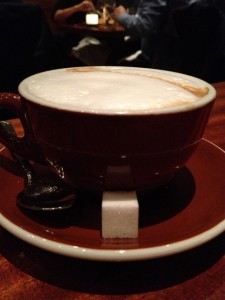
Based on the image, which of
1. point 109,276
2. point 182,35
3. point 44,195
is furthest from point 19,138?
point 182,35

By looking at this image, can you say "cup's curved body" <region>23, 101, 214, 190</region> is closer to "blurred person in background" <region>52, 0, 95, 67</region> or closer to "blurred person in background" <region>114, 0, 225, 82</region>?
"blurred person in background" <region>114, 0, 225, 82</region>

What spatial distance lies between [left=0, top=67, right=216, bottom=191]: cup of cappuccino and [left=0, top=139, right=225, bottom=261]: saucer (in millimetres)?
28

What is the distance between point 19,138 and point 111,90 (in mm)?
146

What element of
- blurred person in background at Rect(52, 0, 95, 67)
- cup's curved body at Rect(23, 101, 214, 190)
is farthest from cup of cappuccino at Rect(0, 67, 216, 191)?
blurred person in background at Rect(52, 0, 95, 67)

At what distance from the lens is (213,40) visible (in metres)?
1.89

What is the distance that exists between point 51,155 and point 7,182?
0.10m

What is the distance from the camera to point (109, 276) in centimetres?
33

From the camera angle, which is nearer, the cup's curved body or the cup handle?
the cup's curved body

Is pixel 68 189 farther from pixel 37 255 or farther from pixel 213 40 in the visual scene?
pixel 213 40

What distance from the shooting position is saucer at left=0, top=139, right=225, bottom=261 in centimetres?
33

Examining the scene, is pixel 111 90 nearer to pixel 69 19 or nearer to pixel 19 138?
pixel 19 138

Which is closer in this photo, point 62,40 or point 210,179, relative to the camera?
point 210,179

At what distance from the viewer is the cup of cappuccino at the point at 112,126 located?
340 millimetres

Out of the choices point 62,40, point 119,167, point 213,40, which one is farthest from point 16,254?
point 62,40
